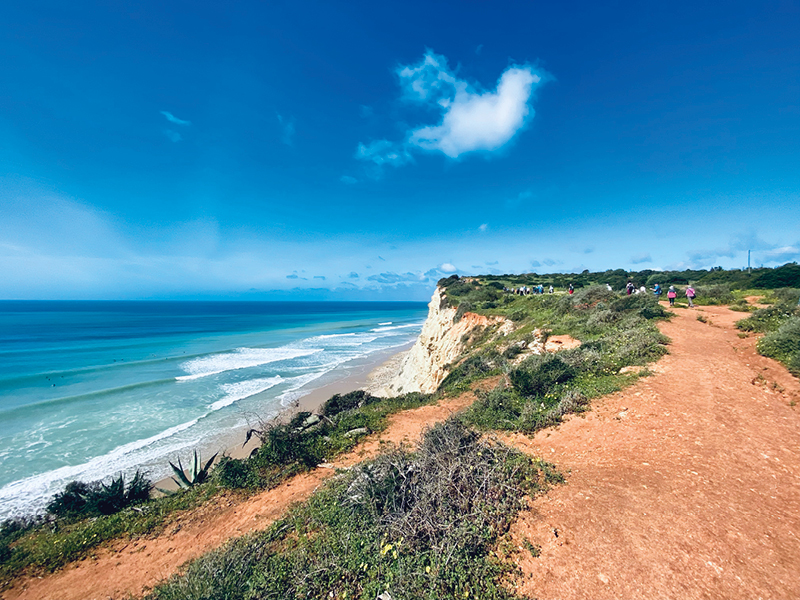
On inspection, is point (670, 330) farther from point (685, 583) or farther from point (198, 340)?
point (198, 340)

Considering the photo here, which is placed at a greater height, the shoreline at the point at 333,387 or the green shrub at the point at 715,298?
the green shrub at the point at 715,298

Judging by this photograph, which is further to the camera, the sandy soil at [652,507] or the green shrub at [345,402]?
the green shrub at [345,402]

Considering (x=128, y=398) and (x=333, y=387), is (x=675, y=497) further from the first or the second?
(x=128, y=398)

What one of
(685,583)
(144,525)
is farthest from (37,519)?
(685,583)

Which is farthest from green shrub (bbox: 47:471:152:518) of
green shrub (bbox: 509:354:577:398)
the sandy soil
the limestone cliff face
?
the limestone cliff face

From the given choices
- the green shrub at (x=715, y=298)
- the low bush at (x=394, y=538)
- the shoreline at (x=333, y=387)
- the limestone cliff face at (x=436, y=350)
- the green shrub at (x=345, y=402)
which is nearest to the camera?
the low bush at (x=394, y=538)

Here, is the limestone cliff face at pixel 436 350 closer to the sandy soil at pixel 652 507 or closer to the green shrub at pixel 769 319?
the green shrub at pixel 769 319

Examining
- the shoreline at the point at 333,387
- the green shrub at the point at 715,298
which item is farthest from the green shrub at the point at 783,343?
the shoreline at the point at 333,387
